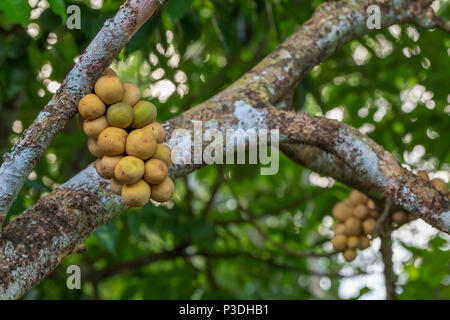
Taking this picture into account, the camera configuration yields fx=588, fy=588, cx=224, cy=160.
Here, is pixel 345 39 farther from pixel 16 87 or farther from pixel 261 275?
pixel 261 275

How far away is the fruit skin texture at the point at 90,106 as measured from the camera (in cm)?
124

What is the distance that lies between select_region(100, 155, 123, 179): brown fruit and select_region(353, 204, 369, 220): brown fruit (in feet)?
4.58

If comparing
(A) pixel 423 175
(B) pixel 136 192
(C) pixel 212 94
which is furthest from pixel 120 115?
(C) pixel 212 94

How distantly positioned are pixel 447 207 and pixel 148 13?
36.0 inches

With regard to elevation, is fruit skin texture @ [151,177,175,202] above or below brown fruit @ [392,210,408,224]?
above

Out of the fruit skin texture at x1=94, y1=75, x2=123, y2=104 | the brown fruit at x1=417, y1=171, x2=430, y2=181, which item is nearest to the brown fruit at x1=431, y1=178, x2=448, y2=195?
the brown fruit at x1=417, y1=171, x2=430, y2=181

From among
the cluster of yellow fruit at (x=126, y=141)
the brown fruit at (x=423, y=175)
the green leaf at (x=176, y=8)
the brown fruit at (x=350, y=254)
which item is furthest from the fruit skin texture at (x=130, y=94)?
the brown fruit at (x=350, y=254)

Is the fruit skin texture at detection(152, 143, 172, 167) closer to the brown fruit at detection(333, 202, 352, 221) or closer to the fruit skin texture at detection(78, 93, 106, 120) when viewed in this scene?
the fruit skin texture at detection(78, 93, 106, 120)

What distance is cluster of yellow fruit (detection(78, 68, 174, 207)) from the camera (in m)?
1.22

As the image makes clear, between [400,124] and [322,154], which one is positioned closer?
[322,154]

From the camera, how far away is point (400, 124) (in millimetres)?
3461

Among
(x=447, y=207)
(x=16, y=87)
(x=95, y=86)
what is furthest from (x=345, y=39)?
(x=16, y=87)

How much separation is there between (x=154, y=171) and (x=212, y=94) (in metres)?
2.16

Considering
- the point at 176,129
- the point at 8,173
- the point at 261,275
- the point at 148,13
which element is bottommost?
the point at 261,275
